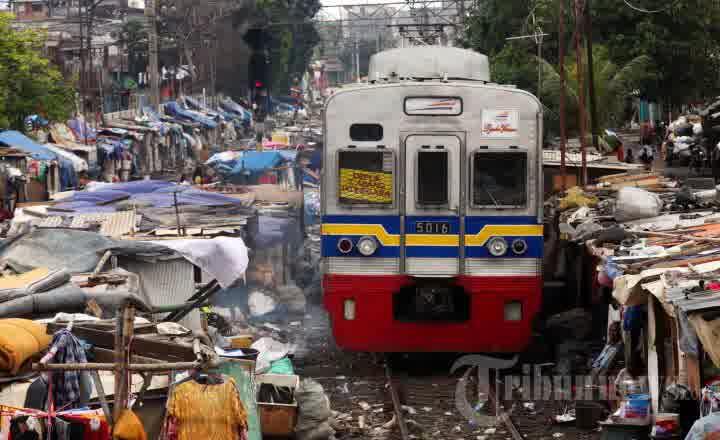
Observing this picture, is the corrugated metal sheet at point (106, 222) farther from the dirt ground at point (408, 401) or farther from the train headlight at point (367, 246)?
the train headlight at point (367, 246)

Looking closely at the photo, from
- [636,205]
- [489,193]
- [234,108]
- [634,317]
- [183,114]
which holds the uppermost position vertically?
[234,108]

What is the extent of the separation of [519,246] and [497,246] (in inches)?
9.6

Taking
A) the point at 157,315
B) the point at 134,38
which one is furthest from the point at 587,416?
the point at 134,38

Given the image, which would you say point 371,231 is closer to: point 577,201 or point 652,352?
point 652,352

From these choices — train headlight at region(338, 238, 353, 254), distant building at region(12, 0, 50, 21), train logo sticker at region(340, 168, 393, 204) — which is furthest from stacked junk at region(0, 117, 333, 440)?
distant building at region(12, 0, 50, 21)

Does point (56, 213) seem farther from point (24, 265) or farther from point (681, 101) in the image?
point (681, 101)

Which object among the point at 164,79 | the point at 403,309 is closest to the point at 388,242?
the point at 403,309

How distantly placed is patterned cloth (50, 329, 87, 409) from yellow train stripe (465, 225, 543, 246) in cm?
527

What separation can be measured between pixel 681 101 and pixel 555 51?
5011 mm

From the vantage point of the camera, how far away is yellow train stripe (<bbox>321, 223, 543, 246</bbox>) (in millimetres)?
11750

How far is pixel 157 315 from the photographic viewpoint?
1238 cm

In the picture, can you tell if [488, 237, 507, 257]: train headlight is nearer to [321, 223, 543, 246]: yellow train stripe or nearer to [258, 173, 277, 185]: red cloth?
[321, 223, 543, 246]: yellow train stripe

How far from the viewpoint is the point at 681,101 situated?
3706 centimetres

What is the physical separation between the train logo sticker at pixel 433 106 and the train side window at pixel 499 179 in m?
0.55
